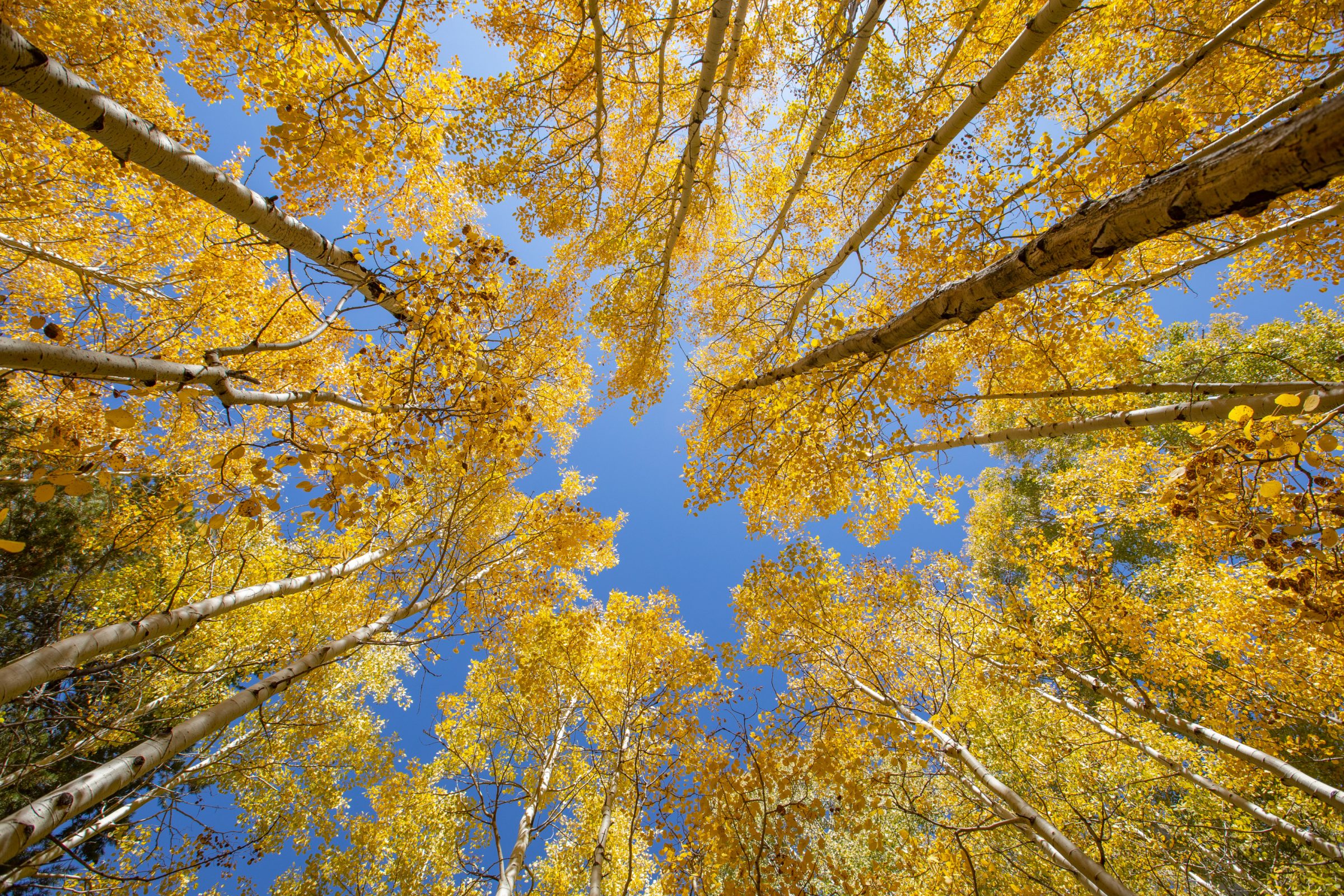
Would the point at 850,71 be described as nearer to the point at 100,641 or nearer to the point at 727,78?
the point at 727,78

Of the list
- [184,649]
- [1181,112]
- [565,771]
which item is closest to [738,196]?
[1181,112]

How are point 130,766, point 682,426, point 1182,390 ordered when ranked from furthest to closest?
point 682,426 < point 1182,390 < point 130,766

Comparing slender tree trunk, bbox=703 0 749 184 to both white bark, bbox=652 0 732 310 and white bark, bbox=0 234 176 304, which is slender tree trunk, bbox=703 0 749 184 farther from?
white bark, bbox=0 234 176 304

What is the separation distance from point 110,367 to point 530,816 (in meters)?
5.88

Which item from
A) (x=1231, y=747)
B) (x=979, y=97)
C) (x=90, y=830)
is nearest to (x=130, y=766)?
(x=90, y=830)

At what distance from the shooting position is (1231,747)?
13.8 ft

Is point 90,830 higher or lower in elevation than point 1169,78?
lower

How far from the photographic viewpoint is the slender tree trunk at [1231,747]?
361 cm

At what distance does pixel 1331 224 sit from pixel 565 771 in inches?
495

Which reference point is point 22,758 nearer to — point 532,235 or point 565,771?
point 565,771

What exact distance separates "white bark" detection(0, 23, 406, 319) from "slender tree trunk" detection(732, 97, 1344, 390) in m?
3.12

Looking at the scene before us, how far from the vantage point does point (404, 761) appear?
965cm

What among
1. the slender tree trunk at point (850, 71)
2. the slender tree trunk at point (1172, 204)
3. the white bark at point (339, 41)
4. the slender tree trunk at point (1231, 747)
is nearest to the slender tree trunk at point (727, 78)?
the slender tree trunk at point (850, 71)

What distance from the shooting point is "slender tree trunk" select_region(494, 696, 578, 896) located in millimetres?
4293
